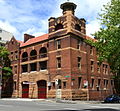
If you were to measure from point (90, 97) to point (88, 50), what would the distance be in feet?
27.7

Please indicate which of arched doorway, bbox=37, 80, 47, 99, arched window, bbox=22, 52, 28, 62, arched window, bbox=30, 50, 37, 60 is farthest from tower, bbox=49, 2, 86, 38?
arched doorway, bbox=37, 80, 47, 99

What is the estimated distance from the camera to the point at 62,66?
35.0 metres

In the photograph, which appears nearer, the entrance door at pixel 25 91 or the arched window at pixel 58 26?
the arched window at pixel 58 26

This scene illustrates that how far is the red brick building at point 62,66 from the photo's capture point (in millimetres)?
34562

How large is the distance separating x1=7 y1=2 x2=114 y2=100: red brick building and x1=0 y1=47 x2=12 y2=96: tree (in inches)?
65.8

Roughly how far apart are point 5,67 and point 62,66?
46.3ft

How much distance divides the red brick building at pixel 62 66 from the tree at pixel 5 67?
167 centimetres

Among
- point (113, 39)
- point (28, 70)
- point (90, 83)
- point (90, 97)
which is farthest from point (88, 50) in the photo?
point (113, 39)

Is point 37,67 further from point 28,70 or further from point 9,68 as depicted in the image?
point 9,68

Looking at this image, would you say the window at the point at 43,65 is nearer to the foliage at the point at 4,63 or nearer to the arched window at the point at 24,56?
the arched window at the point at 24,56

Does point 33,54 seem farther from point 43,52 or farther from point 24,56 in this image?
point 43,52

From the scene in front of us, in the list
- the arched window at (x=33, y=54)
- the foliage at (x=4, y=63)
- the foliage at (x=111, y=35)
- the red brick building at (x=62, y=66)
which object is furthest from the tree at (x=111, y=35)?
the foliage at (x=4, y=63)

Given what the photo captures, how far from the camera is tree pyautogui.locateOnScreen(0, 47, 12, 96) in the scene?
42706mm

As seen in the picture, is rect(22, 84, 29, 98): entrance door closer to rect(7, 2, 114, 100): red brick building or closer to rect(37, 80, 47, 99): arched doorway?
rect(7, 2, 114, 100): red brick building
